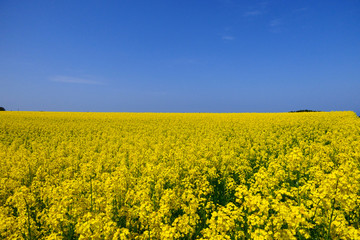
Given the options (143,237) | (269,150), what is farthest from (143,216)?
(269,150)

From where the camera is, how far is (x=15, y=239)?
4484mm

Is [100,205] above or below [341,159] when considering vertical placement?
below

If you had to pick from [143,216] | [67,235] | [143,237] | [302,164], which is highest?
[302,164]

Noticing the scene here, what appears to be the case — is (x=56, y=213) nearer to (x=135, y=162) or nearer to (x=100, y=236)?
(x=100, y=236)

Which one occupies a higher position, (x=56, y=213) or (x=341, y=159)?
(x=341, y=159)

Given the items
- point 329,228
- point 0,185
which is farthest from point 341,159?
point 0,185

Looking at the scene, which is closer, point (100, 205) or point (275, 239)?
point (275, 239)

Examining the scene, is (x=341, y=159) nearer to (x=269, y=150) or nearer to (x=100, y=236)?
(x=269, y=150)

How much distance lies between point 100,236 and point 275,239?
3209 mm

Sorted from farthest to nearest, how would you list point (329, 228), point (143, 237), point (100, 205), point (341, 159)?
point (341, 159)
point (100, 205)
point (143, 237)
point (329, 228)

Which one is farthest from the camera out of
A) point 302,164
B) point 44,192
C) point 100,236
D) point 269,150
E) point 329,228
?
point 269,150

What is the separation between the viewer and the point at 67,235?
16.9 feet

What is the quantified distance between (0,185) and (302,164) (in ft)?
34.1

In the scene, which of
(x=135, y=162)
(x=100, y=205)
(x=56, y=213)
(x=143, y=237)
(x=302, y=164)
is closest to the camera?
(x=143, y=237)
